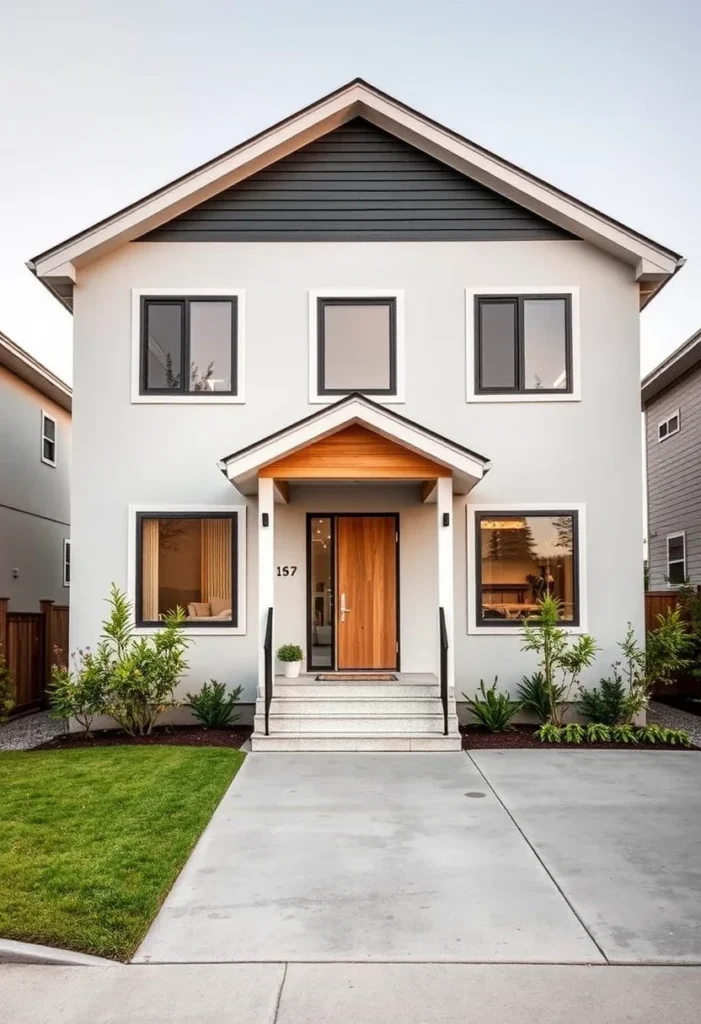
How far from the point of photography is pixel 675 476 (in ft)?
57.4

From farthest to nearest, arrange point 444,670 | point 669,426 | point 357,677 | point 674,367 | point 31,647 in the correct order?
point 669,426
point 674,367
point 31,647
point 357,677
point 444,670

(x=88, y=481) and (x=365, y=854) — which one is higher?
(x=88, y=481)

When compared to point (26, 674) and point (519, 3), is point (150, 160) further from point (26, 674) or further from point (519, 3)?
point (26, 674)

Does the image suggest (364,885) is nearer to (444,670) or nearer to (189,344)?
(444,670)

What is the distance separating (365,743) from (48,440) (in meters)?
11.1

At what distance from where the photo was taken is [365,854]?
5.98 m

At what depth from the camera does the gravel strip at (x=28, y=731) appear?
10.7 m

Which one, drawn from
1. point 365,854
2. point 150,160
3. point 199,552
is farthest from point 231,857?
point 150,160

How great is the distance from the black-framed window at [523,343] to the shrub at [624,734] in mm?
4662

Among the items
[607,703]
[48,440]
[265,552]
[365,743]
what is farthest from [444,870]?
[48,440]

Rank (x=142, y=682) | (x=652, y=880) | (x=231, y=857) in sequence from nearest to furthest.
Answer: (x=652, y=880), (x=231, y=857), (x=142, y=682)

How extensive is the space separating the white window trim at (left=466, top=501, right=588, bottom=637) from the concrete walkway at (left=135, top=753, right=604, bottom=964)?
3615 mm

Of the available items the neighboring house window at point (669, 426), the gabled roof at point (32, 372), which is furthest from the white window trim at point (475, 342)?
the gabled roof at point (32, 372)

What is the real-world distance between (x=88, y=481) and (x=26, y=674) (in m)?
3.74
